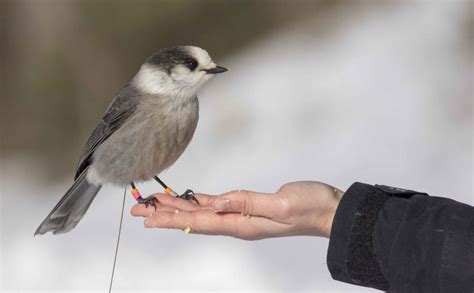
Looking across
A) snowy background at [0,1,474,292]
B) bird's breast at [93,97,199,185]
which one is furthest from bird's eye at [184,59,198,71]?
snowy background at [0,1,474,292]

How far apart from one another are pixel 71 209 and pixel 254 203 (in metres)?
1.33

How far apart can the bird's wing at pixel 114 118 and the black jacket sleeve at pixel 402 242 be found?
1300mm

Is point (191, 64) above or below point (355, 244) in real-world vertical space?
above

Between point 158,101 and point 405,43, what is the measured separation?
4757mm

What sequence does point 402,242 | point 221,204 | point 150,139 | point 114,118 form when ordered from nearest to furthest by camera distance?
1. point 402,242
2. point 221,204
3. point 150,139
4. point 114,118

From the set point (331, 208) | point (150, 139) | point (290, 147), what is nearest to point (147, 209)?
point (150, 139)

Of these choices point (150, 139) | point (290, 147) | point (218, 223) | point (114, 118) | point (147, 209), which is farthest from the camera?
point (290, 147)

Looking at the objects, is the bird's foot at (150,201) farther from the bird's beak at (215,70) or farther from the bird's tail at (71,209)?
the bird's beak at (215,70)

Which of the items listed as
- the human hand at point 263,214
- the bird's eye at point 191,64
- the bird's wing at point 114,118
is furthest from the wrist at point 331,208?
the bird's wing at point 114,118

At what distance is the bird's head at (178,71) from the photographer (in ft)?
12.3

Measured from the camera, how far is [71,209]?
4137 mm

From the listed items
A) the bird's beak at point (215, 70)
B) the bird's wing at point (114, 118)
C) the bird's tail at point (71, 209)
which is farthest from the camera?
the bird's tail at point (71, 209)

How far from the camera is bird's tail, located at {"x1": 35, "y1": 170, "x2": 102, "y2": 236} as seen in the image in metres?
4.09

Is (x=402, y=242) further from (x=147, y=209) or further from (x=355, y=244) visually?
(x=147, y=209)
